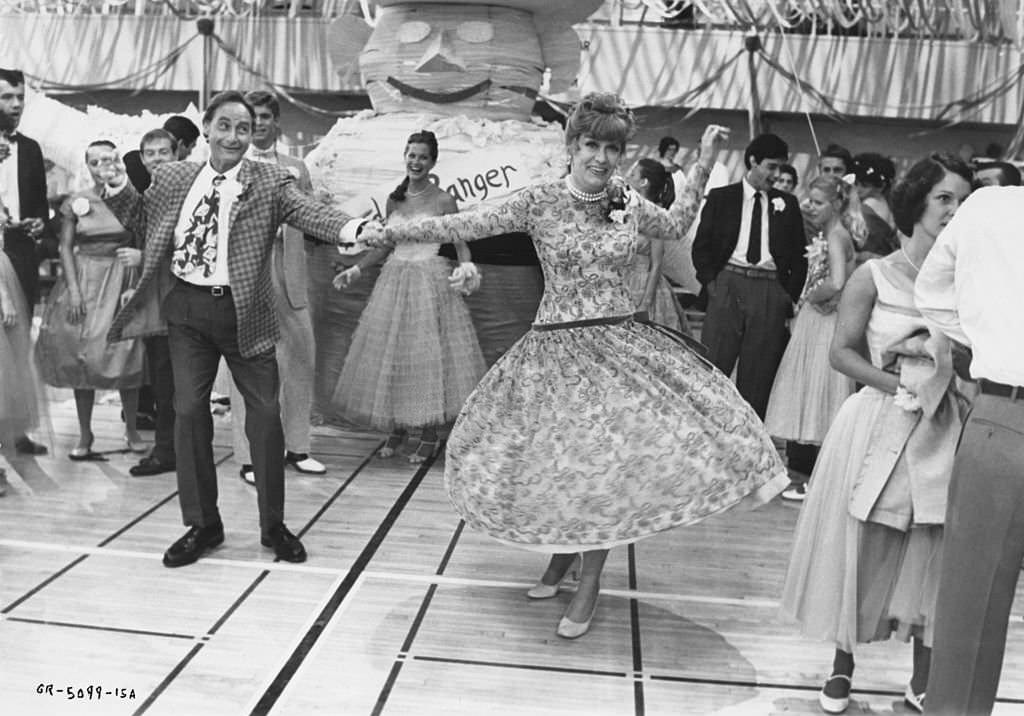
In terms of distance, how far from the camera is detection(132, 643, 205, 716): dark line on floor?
278cm

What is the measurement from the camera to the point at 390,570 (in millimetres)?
3840

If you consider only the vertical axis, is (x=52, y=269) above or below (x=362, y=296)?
below

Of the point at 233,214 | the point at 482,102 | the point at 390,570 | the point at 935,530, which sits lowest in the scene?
the point at 390,570

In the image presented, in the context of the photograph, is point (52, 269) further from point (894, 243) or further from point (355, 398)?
point (894, 243)

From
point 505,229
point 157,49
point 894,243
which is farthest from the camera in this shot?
point 157,49

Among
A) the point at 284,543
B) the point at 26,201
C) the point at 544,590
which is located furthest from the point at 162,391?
the point at 544,590

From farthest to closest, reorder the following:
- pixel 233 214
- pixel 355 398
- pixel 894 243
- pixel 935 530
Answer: pixel 355 398, pixel 894 243, pixel 233 214, pixel 935 530

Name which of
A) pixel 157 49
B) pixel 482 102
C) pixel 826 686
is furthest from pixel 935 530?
pixel 157 49

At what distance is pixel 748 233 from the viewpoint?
5.11 meters

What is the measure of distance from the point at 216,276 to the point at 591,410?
1.32m

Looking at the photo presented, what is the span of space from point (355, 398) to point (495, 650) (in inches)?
88.4

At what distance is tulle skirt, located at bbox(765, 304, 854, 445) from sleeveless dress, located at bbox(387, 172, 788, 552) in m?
1.84

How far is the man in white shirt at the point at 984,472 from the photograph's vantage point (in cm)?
219

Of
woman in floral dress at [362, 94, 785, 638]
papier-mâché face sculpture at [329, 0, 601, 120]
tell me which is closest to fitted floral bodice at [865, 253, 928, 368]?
woman in floral dress at [362, 94, 785, 638]
